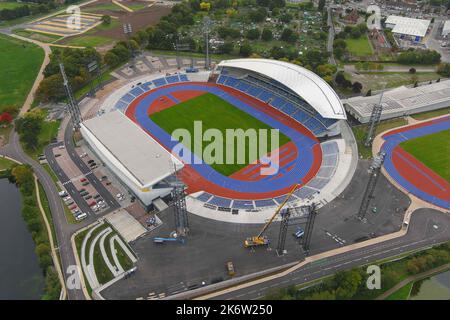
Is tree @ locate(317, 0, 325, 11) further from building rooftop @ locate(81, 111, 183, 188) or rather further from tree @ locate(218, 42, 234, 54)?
building rooftop @ locate(81, 111, 183, 188)

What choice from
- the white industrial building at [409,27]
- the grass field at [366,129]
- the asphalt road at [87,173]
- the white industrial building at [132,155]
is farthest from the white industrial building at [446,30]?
the asphalt road at [87,173]

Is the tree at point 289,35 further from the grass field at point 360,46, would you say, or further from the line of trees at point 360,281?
the line of trees at point 360,281

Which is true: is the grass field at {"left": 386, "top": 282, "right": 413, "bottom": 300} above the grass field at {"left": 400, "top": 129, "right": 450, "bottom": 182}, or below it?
below

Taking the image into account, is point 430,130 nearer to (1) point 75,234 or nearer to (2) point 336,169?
(2) point 336,169

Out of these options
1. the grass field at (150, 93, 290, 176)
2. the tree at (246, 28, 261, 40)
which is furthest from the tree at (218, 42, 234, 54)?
the grass field at (150, 93, 290, 176)

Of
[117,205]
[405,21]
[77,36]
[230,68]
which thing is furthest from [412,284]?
[77,36]

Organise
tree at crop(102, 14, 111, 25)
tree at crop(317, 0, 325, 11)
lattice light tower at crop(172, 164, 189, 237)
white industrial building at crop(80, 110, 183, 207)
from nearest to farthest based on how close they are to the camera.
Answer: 1. lattice light tower at crop(172, 164, 189, 237)
2. white industrial building at crop(80, 110, 183, 207)
3. tree at crop(102, 14, 111, 25)
4. tree at crop(317, 0, 325, 11)

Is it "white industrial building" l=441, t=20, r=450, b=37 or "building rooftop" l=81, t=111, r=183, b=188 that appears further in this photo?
"white industrial building" l=441, t=20, r=450, b=37
